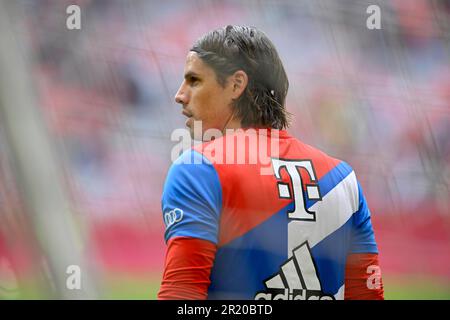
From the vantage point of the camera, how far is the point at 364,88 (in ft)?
9.28

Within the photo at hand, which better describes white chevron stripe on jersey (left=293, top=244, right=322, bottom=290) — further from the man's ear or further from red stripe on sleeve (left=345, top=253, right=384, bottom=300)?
the man's ear

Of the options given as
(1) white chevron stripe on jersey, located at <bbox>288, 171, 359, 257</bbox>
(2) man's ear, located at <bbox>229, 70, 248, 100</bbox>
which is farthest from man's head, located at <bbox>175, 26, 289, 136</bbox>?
(1) white chevron stripe on jersey, located at <bbox>288, 171, 359, 257</bbox>

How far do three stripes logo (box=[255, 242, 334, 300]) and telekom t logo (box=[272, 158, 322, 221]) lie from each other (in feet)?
0.12

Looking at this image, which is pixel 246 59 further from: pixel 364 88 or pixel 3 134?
pixel 364 88

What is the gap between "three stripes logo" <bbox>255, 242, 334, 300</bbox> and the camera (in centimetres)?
74

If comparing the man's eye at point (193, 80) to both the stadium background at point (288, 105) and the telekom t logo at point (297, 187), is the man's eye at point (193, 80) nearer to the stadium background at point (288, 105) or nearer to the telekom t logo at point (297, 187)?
the telekom t logo at point (297, 187)

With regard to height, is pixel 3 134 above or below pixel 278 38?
below

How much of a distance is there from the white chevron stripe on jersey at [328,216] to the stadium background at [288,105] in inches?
74.6

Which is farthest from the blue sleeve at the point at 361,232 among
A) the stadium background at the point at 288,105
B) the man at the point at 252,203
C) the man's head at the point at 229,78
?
the stadium background at the point at 288,105

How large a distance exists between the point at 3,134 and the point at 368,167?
1.48 m

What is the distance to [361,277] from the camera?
812mm
